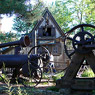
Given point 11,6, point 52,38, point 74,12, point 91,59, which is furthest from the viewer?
point 74,12

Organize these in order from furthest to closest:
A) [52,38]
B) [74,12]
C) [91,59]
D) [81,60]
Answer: [74,12] → [52,38] → [81,60] → [91,59]

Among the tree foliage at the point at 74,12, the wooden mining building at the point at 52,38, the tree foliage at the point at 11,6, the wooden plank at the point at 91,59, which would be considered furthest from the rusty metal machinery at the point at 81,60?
the tree foliage at the point at 74,12

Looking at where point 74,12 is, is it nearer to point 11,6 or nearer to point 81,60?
point 11,6

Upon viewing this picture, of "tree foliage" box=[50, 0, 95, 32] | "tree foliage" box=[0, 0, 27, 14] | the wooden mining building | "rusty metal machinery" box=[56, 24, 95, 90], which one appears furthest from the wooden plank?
"tree foliage" box=[50, 0, 95, 32]

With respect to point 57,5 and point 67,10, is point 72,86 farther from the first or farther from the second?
point 57,5

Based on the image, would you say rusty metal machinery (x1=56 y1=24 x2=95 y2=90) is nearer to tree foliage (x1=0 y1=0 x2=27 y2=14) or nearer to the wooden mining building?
tree foliage (x1=0 y1=0 x2=27 y2=14)

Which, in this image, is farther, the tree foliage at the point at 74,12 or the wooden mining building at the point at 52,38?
the tree foliage at the point at 74,12

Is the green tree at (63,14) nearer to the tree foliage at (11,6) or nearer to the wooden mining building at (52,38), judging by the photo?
the wooden mining building at (52,38)

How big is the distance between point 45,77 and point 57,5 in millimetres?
22611

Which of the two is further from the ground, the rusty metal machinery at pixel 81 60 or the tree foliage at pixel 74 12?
the tree foliage at pixel 74 12

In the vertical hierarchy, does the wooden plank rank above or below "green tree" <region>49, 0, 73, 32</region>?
below

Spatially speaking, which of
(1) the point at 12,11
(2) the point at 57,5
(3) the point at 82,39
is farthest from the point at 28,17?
(2) the point at 57,5

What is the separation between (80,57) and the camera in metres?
6.09

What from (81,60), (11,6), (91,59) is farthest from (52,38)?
(91,59)
